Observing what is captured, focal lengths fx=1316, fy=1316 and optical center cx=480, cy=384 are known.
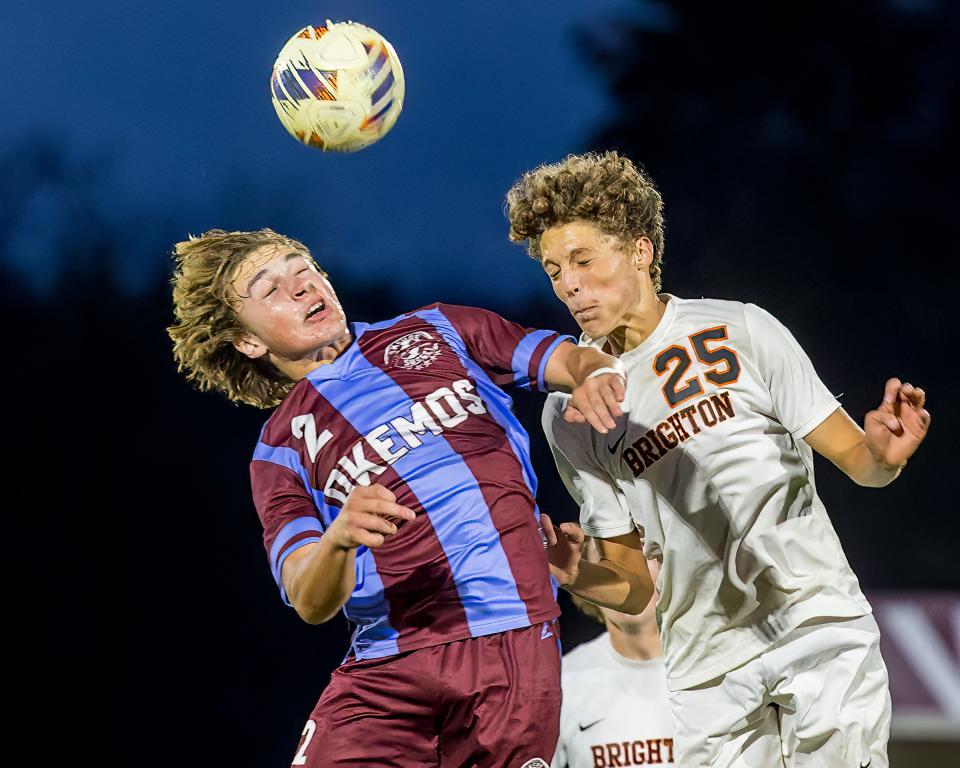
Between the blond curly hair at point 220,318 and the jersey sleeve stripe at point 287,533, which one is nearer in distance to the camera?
the jersey sleeve stripe at point 287,533

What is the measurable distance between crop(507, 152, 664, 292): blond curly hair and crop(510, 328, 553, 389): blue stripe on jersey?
44cm

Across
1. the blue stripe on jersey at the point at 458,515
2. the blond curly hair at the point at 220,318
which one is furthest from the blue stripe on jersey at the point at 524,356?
the blond curly hair at the point at 220,318

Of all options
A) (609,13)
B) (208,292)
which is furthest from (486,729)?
(609,13)

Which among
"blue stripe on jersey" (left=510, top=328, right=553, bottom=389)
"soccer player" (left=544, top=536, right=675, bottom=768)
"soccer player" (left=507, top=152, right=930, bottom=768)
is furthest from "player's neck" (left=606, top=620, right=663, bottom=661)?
"blue stripe on jersey" (left=510, top=328, right=553, bottom=389)

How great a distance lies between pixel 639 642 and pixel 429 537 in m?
1.22

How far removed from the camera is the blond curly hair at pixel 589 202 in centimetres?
303

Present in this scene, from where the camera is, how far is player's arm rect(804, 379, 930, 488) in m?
2.59

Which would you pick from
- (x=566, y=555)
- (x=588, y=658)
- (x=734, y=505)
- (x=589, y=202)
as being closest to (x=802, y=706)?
(x=734, y=505)

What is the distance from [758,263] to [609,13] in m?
1.35

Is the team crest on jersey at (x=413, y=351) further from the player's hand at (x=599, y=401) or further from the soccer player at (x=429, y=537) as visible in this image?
the player's hand at (x=599, y=401)

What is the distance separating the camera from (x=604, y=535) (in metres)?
3.01

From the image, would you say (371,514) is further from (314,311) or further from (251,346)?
(251,346)

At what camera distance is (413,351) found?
2734mm

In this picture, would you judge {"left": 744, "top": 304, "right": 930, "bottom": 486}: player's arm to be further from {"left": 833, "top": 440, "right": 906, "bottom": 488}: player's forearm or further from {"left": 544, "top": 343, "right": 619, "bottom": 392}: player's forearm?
{"left": 544, "top": 343, "right": 619, "bottom": 392}: player's forearm
